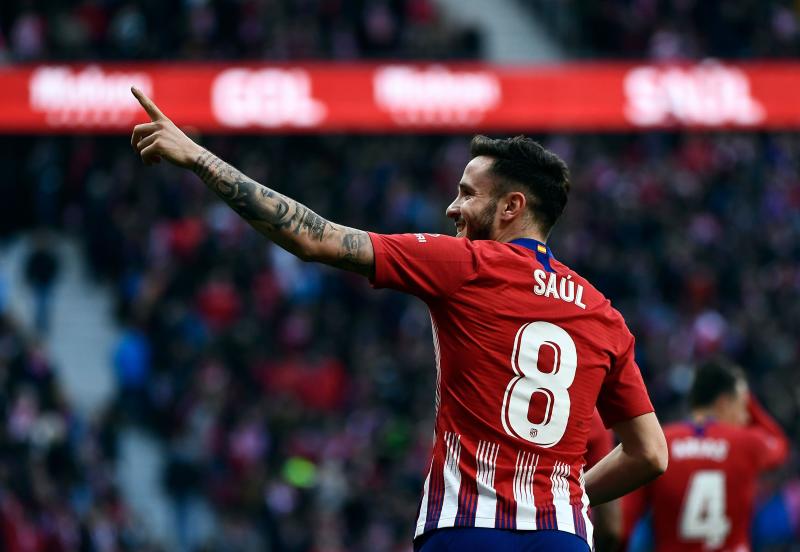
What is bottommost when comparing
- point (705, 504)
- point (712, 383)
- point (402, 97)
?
point (705, 504)

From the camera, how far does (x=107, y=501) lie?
40.9 ft

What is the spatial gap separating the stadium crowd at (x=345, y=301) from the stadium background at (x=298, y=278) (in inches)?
1.2

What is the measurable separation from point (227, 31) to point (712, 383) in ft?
39.8

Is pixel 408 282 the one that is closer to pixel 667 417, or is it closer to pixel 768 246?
pixel 667 417

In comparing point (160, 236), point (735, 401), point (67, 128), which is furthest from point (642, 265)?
point (735, 401)

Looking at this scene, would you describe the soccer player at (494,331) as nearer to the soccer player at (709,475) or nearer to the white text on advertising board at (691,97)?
the soccer player at (709,475)

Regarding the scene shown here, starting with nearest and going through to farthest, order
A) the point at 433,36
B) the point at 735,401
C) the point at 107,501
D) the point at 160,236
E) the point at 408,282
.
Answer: the point at 408,282
the point at 735,401
the point at 107,501
the point at 160,236
the point at 433,36

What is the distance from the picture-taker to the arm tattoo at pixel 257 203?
355cm

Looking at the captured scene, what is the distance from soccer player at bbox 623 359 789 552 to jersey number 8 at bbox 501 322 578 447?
9.23 ft

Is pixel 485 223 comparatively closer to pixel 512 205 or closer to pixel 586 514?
pixel 512 205

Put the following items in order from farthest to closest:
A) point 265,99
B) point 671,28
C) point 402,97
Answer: point 671,28 → point 402,97 → point 265,99

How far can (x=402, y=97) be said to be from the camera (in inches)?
671

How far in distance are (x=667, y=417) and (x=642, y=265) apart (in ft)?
8.90

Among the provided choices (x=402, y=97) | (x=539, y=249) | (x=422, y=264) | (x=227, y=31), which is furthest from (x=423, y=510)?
(x=227, y=31)
